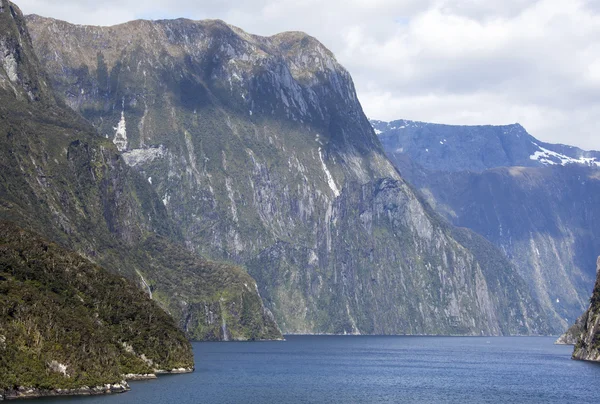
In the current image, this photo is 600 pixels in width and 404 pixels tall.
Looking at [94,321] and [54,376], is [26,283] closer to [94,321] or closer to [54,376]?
[94,321]

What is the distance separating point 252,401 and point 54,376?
3838 cm

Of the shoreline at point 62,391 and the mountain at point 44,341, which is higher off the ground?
the mountain at point 44,341

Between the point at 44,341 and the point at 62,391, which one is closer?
the point at 62,391

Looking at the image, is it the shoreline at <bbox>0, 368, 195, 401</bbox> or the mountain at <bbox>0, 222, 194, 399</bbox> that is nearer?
the shoreline at <bbox>0, 368, 195, 401</bbox>

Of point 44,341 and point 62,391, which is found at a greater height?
point 44,341

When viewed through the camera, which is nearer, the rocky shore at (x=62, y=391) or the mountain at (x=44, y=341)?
the rocky shore at (x=62, y=391)

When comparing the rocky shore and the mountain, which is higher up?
the mountain

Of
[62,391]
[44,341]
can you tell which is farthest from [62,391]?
[44,341]

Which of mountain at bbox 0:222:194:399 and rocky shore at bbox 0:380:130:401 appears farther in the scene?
mountain at bbox 0:222:194:399

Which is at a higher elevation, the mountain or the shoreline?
the mountain

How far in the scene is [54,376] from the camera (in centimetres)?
16512

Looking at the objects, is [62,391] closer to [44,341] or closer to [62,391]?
[62,391]

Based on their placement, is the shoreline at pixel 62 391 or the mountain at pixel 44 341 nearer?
the shoreline at pixel 62 391

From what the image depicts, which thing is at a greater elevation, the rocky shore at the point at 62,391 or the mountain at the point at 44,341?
the mountain at the point at 44,341
